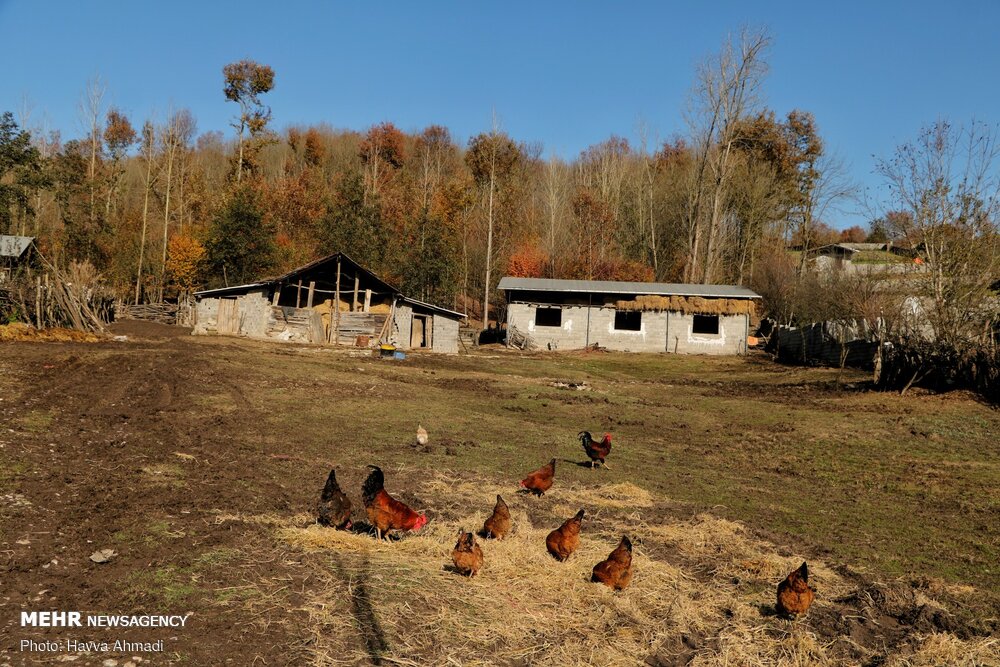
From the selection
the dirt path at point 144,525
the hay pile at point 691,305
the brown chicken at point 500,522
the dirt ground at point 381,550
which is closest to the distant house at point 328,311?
the hay pile at point 691,305

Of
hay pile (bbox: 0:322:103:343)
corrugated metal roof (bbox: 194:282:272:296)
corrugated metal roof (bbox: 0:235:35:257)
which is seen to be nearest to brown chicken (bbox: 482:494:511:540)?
hay pile (bbox: 0:322:103:343)

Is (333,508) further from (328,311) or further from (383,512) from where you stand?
(328,311)

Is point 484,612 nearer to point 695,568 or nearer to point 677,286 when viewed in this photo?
point 695,568

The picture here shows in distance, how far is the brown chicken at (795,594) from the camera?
6.35m

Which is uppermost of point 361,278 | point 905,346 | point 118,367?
point 361,278

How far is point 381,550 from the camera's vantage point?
7676 mm

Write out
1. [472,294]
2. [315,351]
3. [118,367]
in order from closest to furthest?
[118,367] → [315,351] → [472,294]

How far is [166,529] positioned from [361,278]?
34.6m

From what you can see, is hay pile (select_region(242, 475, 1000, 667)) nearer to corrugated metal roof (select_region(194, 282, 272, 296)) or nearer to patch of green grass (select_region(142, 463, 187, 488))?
patch of green grass (select_region(142, 463, 187, 488))

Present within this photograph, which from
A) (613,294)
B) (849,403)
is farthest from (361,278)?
(849,403)

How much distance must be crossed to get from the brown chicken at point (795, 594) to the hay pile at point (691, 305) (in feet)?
127

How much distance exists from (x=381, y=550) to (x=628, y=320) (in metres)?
39.8

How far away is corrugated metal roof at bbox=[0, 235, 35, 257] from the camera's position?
152 feet

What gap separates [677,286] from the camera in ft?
151
